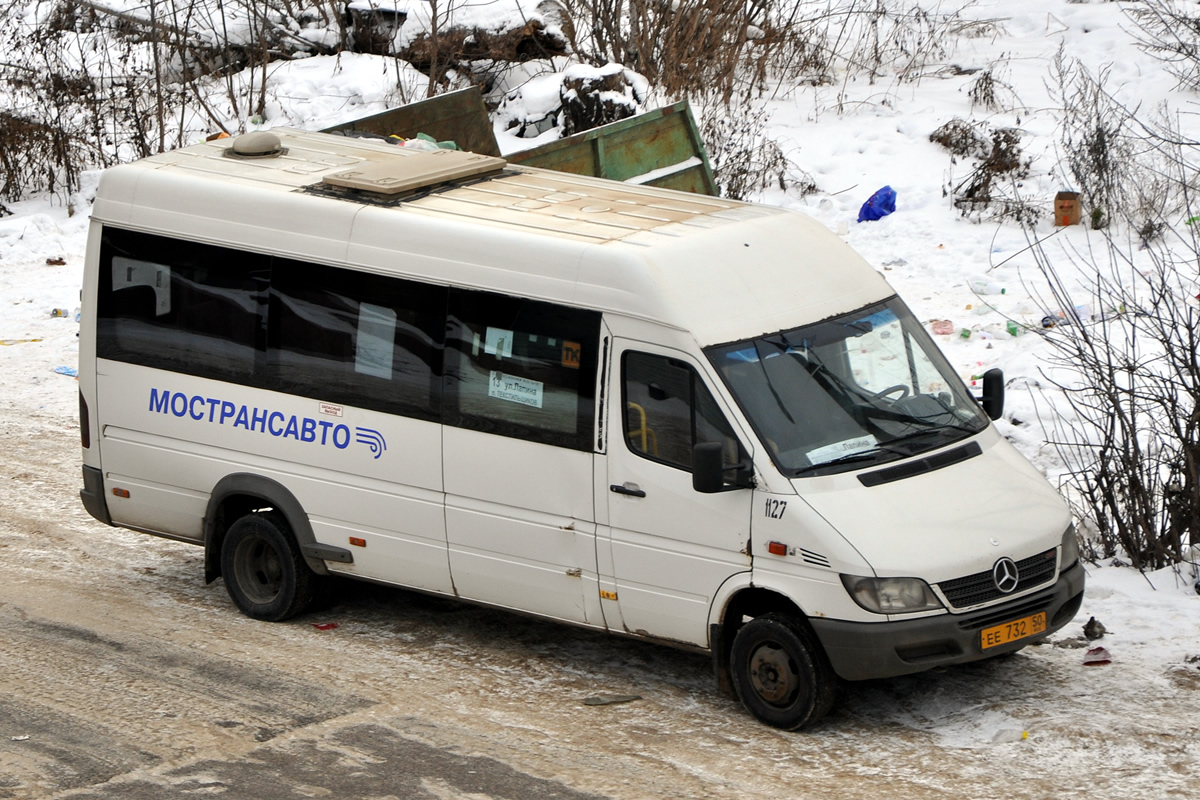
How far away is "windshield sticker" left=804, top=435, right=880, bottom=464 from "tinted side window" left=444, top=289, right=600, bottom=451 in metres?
1.13

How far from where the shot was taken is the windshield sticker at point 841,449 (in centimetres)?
683

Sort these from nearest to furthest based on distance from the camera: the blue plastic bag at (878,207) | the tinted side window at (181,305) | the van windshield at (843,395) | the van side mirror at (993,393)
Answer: the van windshield at (843,395)
the van side mirror at (993,393)
the tinted side window at (181,305)
the blue plastic bag at (878,207)

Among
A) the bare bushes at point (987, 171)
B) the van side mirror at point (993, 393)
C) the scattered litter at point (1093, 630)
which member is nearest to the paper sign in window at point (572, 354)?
the van side mirror at point (993, 393)

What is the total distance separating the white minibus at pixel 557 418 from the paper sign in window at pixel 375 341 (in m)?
0.02

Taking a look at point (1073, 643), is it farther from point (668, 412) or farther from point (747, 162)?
point (747, 162)

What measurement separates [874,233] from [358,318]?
798cm

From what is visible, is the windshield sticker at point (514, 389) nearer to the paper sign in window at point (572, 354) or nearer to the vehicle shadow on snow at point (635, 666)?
the paper sign in window at point (572, 354)

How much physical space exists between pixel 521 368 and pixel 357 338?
1.08 metres

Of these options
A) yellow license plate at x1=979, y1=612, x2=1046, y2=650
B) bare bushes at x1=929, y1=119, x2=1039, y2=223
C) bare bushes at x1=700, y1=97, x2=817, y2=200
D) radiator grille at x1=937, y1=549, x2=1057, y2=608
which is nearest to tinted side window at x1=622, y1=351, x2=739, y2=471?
radiator grille at x1=937, y1=549, x2=1057, y2=608

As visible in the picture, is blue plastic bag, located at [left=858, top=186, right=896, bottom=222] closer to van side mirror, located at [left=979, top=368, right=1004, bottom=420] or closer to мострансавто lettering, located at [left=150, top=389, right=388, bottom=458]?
van side mirror, located at [left=979, top=368, right=1004, bottom=420]

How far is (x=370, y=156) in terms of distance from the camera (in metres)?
9.16

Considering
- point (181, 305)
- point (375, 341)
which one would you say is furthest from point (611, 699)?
point (181, 305)

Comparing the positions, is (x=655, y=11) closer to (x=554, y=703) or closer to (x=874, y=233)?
(x=874, y=233)

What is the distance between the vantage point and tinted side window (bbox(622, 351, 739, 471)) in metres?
6.91
